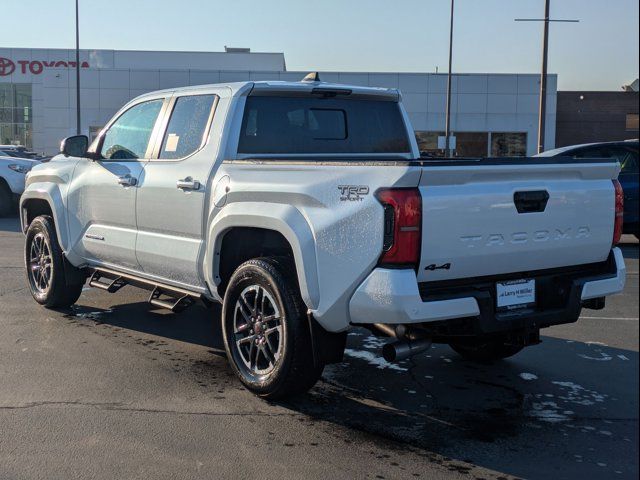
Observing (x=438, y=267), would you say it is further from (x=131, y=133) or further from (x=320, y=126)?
(x=131, y=133)

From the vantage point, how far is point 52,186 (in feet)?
22.7

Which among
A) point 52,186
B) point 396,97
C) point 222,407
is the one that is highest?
point 396,97

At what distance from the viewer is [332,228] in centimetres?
404

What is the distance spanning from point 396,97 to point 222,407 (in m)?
3.02

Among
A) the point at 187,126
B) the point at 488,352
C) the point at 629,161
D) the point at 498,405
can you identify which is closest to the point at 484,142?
the point at 629,161

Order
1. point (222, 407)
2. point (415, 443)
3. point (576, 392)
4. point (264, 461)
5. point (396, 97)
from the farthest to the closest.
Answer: point (396, 97), point (576, 392), point (222, 407), point (415, 443), point (264, 461)

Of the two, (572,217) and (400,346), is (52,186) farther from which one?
(572,217)

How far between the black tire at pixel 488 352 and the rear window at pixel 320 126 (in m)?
1.74

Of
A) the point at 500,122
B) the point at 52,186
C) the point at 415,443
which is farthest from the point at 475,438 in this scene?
the point at 500,122

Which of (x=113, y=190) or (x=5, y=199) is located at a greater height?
(x=113, y=190)

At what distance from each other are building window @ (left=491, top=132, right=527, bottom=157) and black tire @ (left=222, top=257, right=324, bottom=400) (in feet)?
115

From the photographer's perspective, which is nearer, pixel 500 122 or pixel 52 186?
pixel 52 186

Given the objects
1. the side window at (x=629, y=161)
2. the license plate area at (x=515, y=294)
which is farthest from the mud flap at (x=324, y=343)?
the side window at (x=629, y=161)

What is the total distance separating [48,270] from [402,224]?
4598 millimetres
